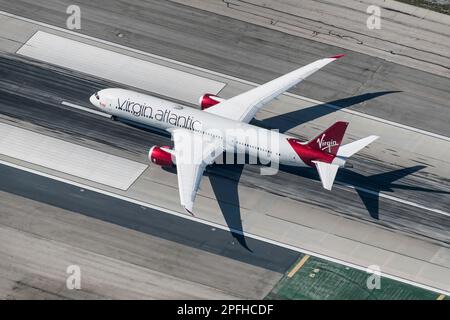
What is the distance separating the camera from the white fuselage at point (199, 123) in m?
88.1

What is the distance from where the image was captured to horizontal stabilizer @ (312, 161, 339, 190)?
8362cm

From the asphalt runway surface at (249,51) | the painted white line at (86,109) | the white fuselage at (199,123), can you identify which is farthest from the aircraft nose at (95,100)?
the asphalt runway surface at (249,51)

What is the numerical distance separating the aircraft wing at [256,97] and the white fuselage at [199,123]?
121 inches

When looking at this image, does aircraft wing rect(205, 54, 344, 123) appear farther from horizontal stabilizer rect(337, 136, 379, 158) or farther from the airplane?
horizontal stabilizer rect(337, 136, 379, 158)

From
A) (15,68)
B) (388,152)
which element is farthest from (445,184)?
(15,68)

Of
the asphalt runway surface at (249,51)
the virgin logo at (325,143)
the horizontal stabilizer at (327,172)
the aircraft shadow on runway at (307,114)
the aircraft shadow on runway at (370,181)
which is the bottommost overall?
the aircraft shadow on runway at (370,181)

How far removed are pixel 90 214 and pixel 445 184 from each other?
34.5 m

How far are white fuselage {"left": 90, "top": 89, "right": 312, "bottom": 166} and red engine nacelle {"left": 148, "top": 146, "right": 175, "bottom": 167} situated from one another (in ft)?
14.0

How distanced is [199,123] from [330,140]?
42.7 ft

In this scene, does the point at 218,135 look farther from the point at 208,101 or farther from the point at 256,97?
the point at 256,97

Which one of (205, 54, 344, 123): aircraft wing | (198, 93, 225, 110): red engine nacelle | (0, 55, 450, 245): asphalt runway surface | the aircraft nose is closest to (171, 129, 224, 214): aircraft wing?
(0, 55, 450, 245): asphalt runway surface

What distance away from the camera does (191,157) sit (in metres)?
87.0

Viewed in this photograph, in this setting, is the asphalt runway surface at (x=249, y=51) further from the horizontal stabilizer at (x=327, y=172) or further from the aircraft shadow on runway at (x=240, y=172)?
the horizontal stabilizer at (x=327, y=172)

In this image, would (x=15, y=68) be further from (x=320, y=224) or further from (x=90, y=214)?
(x=320, y=224)
